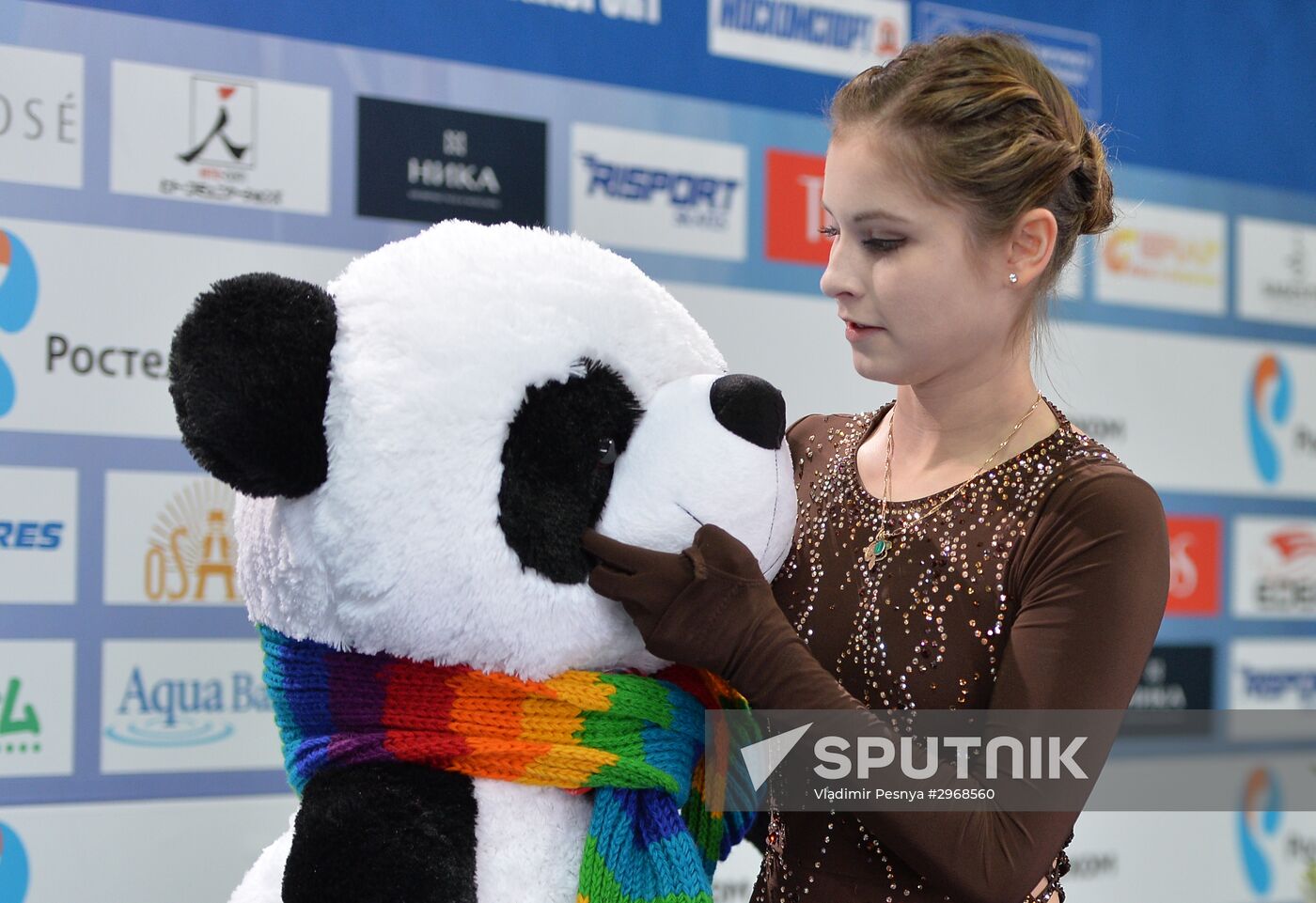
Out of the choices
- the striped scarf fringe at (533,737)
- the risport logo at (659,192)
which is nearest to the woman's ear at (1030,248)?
the striped scarf fringe at (533,737)

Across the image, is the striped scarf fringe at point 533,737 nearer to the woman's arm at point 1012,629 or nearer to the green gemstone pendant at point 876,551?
the woman's arm at point 1012,629

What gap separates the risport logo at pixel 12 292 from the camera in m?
1.79

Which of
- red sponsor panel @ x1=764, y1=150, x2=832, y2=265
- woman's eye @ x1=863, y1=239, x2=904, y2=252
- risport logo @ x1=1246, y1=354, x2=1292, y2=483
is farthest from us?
risport logo @ x1=1246, y1=354, x2=1292, y2=483

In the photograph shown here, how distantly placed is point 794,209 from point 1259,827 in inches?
68.6

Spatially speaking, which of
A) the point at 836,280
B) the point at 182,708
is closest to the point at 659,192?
the point at 182,708

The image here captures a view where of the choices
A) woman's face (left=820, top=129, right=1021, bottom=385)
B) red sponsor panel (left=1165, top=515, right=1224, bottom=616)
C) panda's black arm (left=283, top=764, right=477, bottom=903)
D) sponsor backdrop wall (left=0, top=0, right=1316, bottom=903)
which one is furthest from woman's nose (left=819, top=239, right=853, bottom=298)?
red sponsor panel (left=1165, top=515, right=1224, bottom=616)

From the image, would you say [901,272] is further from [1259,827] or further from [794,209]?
[1259,827]

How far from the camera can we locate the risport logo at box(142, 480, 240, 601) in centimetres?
188

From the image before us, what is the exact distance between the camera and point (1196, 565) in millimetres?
2857

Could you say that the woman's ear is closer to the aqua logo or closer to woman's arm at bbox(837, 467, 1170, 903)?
woman's arm at bbox(837, 467, 1170, 903)

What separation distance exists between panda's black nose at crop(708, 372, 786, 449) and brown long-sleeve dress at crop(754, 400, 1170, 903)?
201 millimetres

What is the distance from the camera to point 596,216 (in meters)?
2.20

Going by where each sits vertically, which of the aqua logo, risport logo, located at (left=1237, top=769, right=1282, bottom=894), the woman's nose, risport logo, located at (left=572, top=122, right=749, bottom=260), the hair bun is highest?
risport logo, located at (left=572, top=122, right=749, bottom=260)

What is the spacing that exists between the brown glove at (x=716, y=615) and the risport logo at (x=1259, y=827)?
2.33 metres
